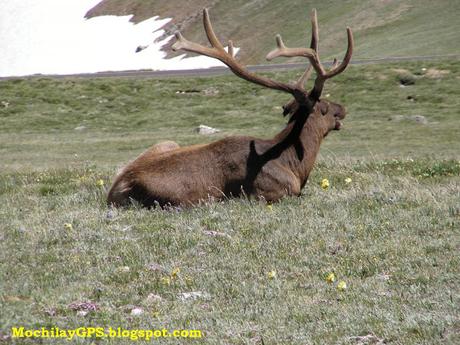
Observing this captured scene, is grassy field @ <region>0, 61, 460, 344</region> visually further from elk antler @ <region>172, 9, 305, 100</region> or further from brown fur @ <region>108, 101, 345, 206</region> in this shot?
elk antler @ <region>172, 9, 305, 100</region>

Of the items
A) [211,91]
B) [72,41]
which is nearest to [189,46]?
[211,91]

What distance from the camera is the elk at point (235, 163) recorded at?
10.7m

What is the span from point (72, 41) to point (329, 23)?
108ft

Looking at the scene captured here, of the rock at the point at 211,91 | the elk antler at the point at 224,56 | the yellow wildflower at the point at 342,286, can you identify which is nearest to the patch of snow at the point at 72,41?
the rock at the point at 211,91

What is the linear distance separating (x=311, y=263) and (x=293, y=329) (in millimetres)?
1742

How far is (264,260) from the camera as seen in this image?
25.3ft

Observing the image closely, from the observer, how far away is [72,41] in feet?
302

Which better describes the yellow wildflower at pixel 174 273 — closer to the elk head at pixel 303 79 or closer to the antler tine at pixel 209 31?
the antler tine at pixel 209 31

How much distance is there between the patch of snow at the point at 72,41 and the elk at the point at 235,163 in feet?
193

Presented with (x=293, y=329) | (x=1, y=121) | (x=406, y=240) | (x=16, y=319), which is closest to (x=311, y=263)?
(x=406, y=240)

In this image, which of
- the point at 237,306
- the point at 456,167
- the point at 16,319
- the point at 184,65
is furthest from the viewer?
the point at 184,65

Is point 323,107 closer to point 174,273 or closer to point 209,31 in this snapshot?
point 209,31

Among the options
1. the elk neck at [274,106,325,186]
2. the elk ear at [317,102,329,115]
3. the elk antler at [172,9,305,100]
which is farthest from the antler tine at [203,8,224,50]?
the elk ear at [317,102,329,115]

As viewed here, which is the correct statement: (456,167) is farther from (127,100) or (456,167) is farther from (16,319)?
(127,100)
